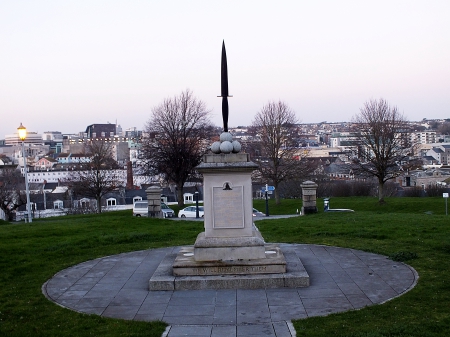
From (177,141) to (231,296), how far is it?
2807cm

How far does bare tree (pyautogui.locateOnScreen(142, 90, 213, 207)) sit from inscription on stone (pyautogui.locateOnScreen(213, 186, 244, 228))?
947 inches

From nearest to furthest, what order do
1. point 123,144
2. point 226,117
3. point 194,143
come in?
1. point 226,117
2. point 194,143
3. point 123,144

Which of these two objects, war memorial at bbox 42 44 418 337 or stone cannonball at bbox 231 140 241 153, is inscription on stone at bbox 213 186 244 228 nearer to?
war memorial at bbox 42 44 418 337

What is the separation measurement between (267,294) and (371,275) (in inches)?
87.5

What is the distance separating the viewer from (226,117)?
408 inches

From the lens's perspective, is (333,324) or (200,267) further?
(200,267)

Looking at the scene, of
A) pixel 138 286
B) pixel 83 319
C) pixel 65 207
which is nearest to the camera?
pixel 83 319

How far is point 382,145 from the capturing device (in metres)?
34.5

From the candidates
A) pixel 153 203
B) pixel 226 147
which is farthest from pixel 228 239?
pixel 153 203

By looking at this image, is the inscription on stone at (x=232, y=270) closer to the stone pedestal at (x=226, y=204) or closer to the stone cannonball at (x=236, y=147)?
the stone pedestal at (x=226, y=204)

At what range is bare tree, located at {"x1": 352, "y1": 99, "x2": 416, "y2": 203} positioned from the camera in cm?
3415

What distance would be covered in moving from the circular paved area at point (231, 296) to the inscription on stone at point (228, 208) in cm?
137

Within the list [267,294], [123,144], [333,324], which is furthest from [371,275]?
[123,144]

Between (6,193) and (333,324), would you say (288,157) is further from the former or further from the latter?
(333,324)
